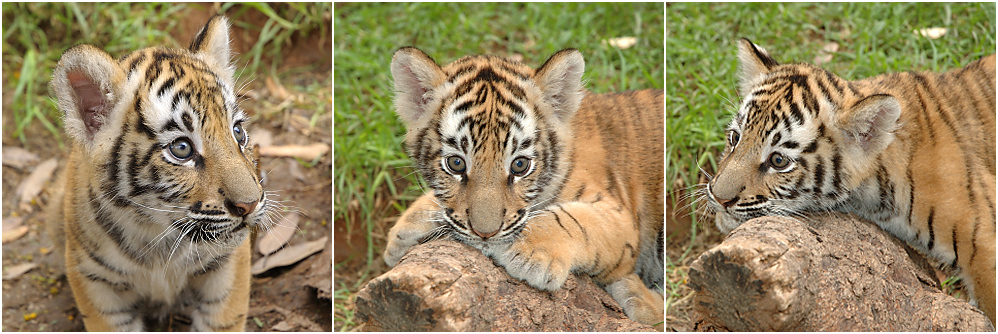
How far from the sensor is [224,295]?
118 inches

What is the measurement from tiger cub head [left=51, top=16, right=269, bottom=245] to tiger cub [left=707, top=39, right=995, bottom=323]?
1567 millimetres

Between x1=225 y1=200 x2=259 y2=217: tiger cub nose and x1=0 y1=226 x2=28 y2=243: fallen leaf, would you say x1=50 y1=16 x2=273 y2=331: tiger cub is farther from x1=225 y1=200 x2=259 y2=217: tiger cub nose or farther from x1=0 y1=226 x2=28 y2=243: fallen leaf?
x1=0 y1=226 x2=28 y2=243: fallen leaf

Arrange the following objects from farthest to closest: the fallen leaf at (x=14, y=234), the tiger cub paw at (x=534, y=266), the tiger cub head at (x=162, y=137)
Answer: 1. the fallen leaf at (x=14, y=234)
2. the tiger cub head at (x=162, y=137)
3. the tiger cub paw at (x=534, y=266)

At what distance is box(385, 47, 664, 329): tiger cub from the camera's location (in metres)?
2.20

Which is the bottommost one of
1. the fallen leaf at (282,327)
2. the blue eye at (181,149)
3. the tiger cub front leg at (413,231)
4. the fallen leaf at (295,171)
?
the fallen leaf at (282,327)

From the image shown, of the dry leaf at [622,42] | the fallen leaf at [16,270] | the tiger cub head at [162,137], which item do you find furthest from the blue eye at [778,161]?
the fallen leaf at [16,270]

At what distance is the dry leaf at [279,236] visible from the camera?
3.60m

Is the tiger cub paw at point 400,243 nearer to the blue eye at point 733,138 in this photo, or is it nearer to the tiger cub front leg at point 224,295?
the tiger cub front leg at point 224,295

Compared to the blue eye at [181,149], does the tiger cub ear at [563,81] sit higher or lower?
higher

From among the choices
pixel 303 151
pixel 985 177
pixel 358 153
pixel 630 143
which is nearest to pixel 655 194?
pixel 630 143

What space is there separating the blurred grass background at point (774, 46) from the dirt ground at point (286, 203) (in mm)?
1625

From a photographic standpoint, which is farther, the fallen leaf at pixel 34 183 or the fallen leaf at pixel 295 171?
the fallen leaf at pixel 34 183

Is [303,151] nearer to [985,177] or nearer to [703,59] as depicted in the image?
[703,59]

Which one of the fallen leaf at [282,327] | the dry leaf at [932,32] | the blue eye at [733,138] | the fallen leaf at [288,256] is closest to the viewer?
the blue eye at [733,138]
